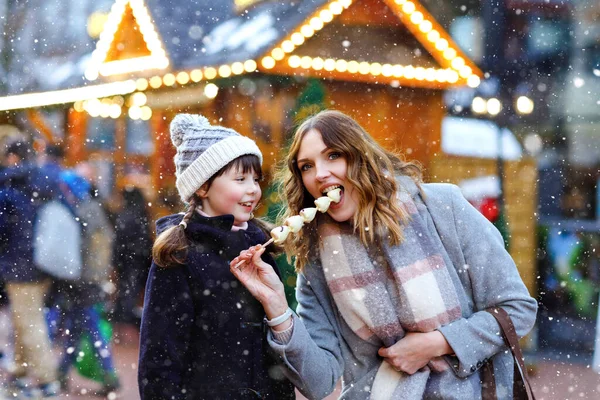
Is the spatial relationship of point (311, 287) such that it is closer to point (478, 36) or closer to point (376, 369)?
point (376, 369)

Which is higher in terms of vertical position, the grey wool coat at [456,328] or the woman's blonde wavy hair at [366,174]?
the woman's blonde wavy hair at [366,174]

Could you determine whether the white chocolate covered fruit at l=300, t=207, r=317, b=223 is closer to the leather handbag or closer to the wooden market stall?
the leather handbag

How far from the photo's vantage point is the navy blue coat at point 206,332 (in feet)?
10.1

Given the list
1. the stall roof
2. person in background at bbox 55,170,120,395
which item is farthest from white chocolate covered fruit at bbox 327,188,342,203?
the stall roof

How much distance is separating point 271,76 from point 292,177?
221 inches

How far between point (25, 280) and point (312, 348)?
4842 mm

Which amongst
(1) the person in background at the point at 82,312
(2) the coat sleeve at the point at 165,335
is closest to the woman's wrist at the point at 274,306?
(2) the coat sleeve at the point at 165,335

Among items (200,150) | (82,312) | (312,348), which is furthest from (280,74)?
(312,348)

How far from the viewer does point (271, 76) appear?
8836 mm

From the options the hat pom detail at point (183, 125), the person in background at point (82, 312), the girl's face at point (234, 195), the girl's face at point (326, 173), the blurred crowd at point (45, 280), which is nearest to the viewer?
the girl's face at point (326, 173)

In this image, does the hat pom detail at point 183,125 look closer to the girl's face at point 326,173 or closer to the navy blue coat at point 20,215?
the girl's face at point 326,173

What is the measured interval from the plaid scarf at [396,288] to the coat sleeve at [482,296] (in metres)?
0.08

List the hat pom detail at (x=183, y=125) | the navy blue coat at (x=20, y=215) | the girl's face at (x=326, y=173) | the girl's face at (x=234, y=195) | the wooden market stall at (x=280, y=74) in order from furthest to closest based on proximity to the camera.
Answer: the wooden market stall at (x=280, y=74)
the navy blue coat at (x=20, y=215)
the hat pom detail at (x=183, y=125)
the girl's face at (x=234, y=195)
the girl's face at (x=326, y=173)

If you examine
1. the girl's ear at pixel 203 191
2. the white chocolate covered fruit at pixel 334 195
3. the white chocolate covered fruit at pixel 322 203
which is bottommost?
the white chocolate covered fruit at pixel 322 203
